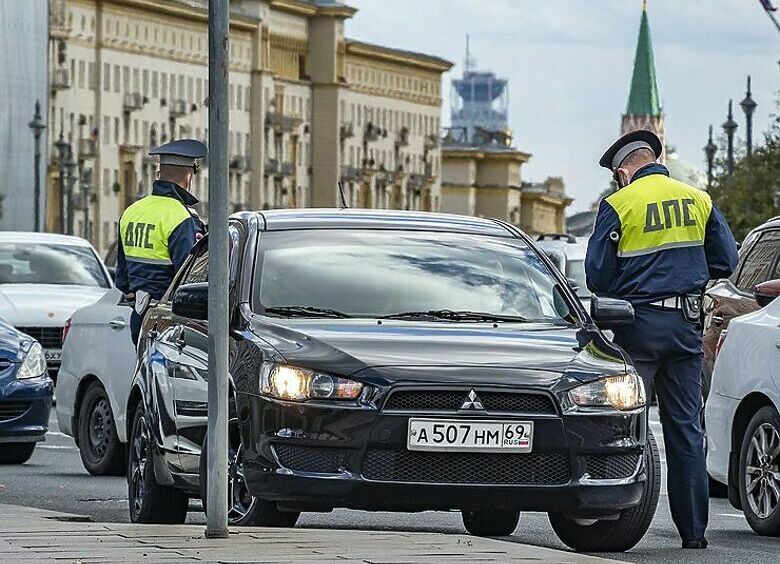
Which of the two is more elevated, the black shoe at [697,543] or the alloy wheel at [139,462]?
the alloy wheel at [139,462]

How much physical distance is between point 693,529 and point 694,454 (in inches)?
13.5

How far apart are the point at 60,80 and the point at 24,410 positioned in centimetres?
12305

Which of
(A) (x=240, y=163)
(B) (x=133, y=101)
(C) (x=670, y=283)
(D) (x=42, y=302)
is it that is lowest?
(A) (x=240, y=163)

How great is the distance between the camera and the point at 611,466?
12766 mm

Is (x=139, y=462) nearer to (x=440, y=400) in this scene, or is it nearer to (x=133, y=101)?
(x=440, y=400)

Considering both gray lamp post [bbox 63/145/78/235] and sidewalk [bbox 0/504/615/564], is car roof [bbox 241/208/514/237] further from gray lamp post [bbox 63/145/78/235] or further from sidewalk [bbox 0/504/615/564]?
gray lamp post [bbox 63/145/78/235]

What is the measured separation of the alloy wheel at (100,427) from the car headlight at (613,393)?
24.7ft

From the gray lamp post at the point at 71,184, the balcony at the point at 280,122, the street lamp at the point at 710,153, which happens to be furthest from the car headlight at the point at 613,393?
the balcony at the point at 280,122

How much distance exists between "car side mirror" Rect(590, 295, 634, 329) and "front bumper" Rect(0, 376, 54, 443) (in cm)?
775

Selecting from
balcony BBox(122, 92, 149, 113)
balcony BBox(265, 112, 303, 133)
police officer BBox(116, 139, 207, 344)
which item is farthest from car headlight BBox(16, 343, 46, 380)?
balcony BBox(265, 112, 303, 133)

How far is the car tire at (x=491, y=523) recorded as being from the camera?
48.1 feet

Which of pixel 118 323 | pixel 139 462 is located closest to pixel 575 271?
pixel 118 323

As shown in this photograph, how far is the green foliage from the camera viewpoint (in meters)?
72.2

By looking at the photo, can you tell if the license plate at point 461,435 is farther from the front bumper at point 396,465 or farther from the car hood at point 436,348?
the car hood at point 436,348
